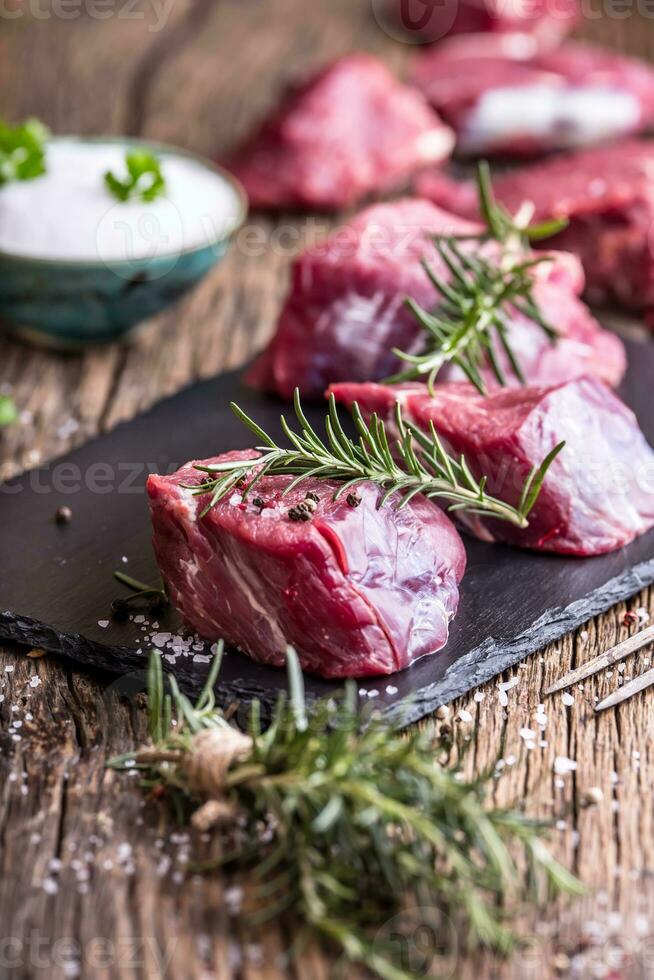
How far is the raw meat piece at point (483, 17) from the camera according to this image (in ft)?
20.2

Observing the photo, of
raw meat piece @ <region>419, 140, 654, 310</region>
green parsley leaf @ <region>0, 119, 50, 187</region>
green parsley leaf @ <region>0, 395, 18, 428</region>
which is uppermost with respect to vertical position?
green parsley leaf @ <region>0, 119, 50, 187</region>

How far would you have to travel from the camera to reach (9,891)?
2.24 m

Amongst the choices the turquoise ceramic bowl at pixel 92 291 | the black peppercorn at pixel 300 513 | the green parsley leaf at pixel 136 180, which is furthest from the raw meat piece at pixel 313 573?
the green parsley leaf at pixel 136 180

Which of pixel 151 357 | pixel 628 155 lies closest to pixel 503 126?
pixel 628 155

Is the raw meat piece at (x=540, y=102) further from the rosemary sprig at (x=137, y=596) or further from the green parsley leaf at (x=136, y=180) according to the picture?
the rosemary sprig at (x=137, y=596)

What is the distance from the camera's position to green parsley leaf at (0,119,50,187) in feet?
12.6

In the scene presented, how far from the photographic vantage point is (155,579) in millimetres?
2982

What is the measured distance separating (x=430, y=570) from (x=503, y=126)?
3.22 m

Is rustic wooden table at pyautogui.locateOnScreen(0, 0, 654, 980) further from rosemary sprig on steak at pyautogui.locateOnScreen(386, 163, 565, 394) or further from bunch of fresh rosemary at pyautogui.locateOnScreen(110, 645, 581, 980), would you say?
rosemary sprig on steak at pyautogui.locateOnScreen(386, 163, 565, 394)

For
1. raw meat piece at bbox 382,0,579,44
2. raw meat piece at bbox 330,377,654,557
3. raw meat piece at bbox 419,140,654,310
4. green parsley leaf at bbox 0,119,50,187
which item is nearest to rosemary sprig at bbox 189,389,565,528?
raw meat piece at bbox 330,377,654,557

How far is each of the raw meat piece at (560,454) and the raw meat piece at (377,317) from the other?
45 cm

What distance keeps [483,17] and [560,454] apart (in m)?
3.88

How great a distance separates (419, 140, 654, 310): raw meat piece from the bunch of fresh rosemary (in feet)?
8.31

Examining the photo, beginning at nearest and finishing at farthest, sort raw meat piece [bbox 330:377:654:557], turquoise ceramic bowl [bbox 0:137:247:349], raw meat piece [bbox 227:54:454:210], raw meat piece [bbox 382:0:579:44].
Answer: raw meat piece [bbox 330:377:654:557] → turquoise ceramic bowl [bbox 0:137:247:349] → raw meat piece [bbox 227:54:454:210] → raw meat piece [bbox 382:0:579:44]
